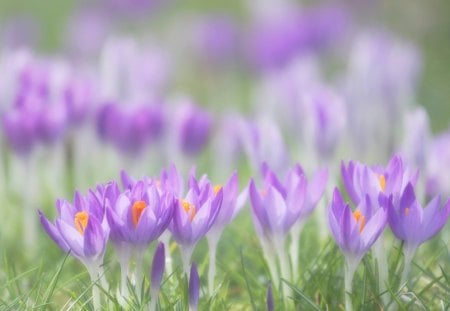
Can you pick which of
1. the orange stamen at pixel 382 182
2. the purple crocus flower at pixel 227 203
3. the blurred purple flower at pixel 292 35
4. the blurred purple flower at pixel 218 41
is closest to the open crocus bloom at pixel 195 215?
the purple crocus flower at pixel 227 203

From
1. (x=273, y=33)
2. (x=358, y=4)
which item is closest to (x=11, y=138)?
(x=273, y=33)

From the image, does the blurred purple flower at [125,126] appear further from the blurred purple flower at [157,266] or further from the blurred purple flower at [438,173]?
the blurred purple flower at [157,266]

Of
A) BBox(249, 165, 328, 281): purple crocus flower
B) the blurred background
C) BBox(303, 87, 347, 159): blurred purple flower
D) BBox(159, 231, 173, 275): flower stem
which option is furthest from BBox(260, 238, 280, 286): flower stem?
the blurred background

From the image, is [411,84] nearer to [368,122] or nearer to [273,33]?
[368,122]

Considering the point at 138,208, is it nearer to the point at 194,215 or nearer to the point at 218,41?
the point at 194,215

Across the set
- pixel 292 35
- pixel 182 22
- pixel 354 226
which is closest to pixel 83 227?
pixel 354 226

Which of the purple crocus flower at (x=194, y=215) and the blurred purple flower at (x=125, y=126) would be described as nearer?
the purple crocus flower at (x=194, y=215)
